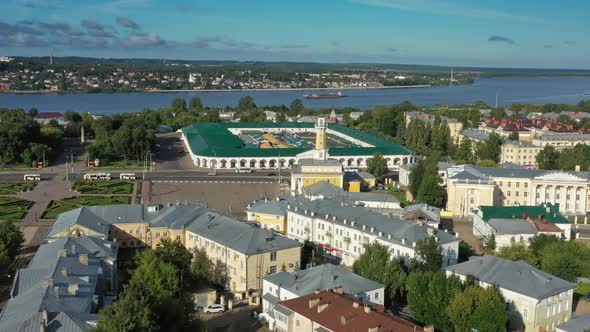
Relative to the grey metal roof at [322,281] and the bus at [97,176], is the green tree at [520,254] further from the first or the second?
the bus at [97,176]

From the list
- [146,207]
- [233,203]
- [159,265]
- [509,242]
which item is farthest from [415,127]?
[159,265]

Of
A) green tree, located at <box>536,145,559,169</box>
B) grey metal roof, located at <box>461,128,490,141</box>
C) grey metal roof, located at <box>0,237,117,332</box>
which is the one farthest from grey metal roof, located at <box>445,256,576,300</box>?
grey metal roof, located at <box>461,128,490,141</box>

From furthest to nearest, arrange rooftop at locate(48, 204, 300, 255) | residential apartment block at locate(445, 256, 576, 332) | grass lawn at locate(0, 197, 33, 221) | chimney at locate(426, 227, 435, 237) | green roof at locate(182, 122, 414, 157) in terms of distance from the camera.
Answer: green roof at locate(182, 122, 414, 157), grass lawn at locate(0, 197, 33, 221), chimney at locate(426, 227, 435, 237), rooftop at locate(48, 204, 300, 255), residential apartment block at locate(445, 256, 576, 332)

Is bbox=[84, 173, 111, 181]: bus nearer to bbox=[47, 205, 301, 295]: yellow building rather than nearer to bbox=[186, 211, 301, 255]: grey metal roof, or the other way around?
bbox=[47, 205, 301, 295]: yellow building

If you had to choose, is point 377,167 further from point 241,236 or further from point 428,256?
point 241,236

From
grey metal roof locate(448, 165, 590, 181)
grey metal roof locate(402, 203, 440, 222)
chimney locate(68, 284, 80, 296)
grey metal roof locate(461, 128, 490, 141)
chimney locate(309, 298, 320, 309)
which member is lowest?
grey metal roof locate(402, 203, 440, 222)

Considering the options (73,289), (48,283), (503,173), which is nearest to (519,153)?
(503,173)

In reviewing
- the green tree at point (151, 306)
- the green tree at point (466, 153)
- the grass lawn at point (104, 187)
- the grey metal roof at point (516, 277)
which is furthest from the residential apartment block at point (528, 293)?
the green tree at point (466, 153)
